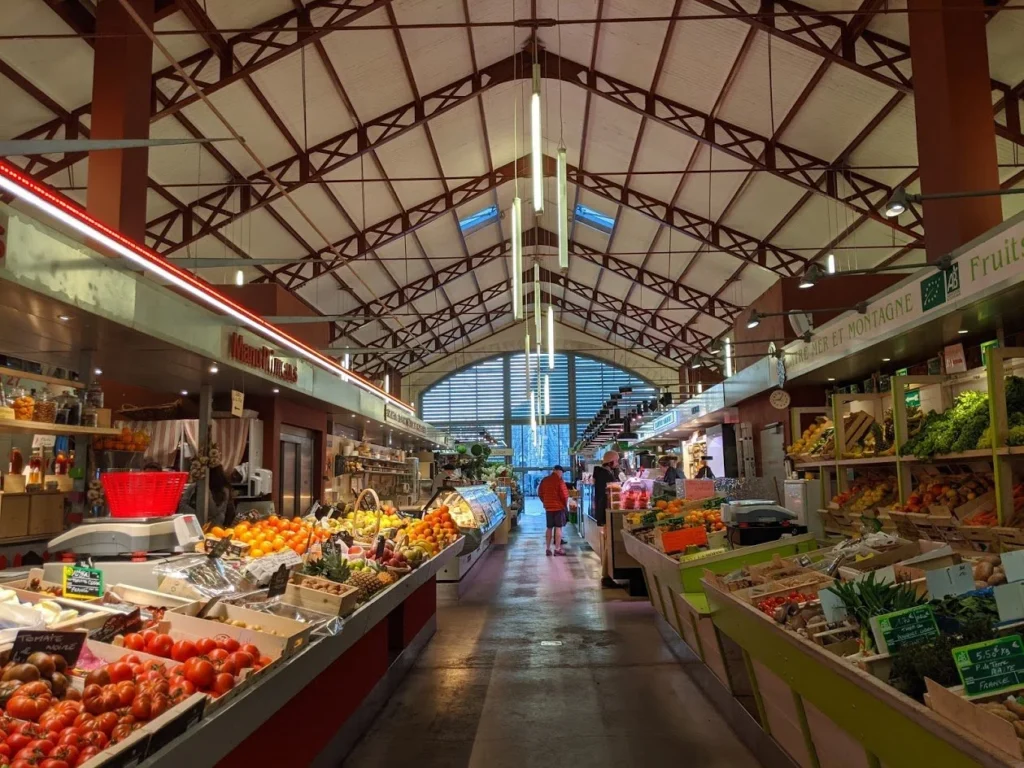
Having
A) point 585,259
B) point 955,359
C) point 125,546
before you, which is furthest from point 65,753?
point 585,259

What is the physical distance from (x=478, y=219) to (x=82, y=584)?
1632cm

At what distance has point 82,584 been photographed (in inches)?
122

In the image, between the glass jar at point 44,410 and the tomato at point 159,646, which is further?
the glass jar at point 44,410

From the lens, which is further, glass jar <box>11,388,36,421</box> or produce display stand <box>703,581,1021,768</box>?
glass jar <box>11,388,36,421</box>

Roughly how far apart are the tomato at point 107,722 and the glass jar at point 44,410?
3.26 m

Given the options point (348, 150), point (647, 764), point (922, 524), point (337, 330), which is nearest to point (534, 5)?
point (348, 150)

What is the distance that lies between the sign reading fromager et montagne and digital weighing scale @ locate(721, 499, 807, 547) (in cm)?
440

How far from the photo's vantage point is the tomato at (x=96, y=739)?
1.80 metres

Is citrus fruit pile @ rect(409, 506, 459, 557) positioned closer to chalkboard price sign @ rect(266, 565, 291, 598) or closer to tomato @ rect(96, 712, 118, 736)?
chalkboard price sign @ rect(266, 565, 291, 598)

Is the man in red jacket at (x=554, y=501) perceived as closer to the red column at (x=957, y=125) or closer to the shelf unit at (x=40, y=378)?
the red column at (x=957, y=125)

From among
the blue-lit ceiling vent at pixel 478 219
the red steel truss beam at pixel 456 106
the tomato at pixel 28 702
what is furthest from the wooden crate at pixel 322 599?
the blue-lit ceiling vent at pixel 478 219

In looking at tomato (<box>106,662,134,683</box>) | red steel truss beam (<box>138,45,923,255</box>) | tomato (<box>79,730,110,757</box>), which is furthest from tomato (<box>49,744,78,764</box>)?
red steel truss beam (<box>138,45,923,255</box>)

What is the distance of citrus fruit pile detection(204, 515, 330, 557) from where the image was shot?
4965 millimetres

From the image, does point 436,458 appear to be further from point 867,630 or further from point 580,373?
point 867,630
